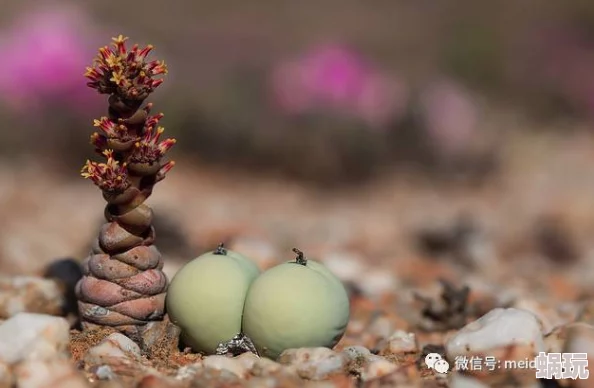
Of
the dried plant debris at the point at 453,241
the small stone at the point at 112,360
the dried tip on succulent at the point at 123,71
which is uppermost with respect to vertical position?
the dried plant debris at the point at 453,241

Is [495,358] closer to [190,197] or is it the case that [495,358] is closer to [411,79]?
[190,197]

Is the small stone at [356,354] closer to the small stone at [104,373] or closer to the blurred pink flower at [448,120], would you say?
the small stone at [104,373]

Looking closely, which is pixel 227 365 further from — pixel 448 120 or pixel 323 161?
pixel 448 120

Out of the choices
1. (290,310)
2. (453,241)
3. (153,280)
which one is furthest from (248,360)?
(453,241)

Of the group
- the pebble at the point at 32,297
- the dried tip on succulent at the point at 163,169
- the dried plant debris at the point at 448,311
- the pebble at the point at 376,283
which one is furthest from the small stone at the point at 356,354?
the pebble at the point at 376,283

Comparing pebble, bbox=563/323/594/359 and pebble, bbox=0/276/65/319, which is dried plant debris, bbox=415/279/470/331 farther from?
pebble, bbox=0/276/65/319

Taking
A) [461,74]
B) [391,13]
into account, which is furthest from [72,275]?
[391,13]

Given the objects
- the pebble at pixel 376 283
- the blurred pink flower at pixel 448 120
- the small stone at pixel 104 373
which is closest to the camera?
the small stone at pixel 104 373
